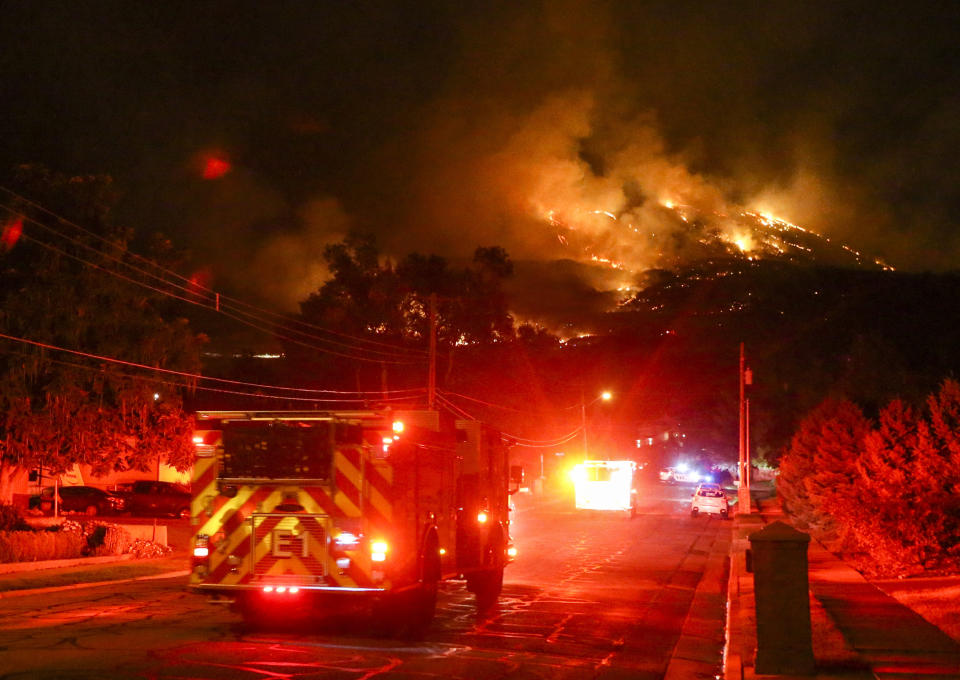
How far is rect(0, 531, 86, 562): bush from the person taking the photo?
64.8ft

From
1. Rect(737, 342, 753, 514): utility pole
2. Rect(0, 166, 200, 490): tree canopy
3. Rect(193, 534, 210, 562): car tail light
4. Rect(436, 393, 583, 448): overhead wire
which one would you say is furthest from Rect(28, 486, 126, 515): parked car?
Rect(193, 534, 210, 562): car tail light

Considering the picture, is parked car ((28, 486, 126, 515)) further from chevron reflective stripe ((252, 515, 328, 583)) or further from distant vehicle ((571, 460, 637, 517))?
chevron reflective stripe ((252, 515, 328, 583))

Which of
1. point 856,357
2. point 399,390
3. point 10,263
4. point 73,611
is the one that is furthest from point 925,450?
point 399,390

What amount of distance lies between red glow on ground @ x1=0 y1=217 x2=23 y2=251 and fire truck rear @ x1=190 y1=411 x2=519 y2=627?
A: 49.9ft

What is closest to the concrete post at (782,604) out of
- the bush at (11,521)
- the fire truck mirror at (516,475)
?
the fire truck mirror at (516,475)

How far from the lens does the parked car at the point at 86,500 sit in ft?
130

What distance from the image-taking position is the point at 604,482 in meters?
44.6

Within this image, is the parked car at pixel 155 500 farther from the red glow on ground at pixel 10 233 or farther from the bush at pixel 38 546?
the bush at pixel 38 546

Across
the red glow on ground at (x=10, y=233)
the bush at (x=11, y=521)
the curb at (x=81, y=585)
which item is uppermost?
the red glow on ground at (x=10, y=233)

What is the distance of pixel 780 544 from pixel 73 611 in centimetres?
973

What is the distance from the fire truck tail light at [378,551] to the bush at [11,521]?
1313cm

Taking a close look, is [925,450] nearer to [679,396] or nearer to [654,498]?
[654,498]

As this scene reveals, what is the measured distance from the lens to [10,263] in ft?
84.5

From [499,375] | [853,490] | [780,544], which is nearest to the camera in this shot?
[780,544]
